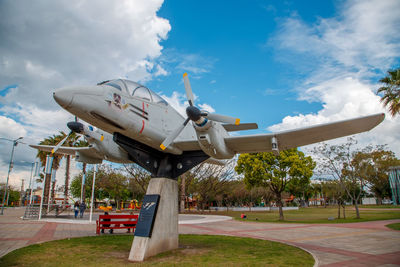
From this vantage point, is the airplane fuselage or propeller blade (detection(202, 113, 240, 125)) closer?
the airplane fuselage

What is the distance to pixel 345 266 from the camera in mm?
6852

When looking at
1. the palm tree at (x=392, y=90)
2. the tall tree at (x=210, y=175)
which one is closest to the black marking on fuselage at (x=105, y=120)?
the palm tree at (x=392, y=90)

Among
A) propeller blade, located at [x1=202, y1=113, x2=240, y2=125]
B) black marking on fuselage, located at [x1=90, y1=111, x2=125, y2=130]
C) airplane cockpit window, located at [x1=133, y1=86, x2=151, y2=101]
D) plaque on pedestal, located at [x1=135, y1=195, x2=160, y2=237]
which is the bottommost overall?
plaque on pedestal, located at [x1=135, y1=195, x2=160, y2=237]

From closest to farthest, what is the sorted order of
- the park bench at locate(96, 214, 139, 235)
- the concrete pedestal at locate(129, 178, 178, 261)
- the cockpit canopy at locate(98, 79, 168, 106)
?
the cockpit canopy at locate(98, 79, 168, 106) → the concrete pedestal at locate(129, 178, 178, 261) → the park bench at locate(96, 214, 139, 235)

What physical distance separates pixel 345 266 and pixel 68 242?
10666 mm

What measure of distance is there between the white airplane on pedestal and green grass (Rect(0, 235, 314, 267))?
3053 mm

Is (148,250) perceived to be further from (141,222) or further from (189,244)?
(189,244)

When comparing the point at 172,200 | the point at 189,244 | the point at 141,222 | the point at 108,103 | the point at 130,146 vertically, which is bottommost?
the point at 189,244

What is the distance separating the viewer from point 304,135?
8.54 metres

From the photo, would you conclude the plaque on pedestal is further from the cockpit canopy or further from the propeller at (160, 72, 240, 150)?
the cockpit canopy

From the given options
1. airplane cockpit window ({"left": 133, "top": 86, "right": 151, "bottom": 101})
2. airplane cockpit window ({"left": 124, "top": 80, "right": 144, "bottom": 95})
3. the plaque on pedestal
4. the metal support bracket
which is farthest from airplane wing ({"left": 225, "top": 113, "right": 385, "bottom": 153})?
airplane cockpit window ({"left": 124, "top": 80, "right": 144, "bottom": 95})

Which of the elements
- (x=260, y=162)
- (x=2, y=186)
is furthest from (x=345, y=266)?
(x=2, y=186)

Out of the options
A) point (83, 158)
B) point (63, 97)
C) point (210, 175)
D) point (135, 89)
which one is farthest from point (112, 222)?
point (210, 175)

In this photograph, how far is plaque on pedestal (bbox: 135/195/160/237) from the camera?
822 centimetres
